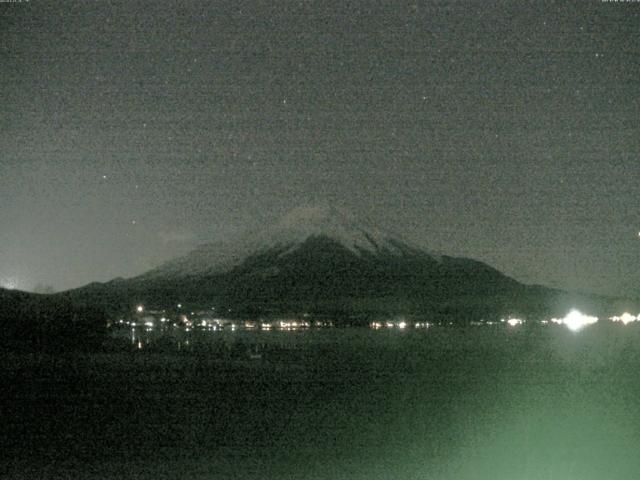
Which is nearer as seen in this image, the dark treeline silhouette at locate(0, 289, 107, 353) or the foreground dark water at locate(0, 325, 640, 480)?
the foreground dark water at locate(0, 325, 640, 480)

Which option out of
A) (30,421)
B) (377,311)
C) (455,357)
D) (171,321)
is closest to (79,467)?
(30,421)

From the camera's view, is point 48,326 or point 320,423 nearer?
point 320,423

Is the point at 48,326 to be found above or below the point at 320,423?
above

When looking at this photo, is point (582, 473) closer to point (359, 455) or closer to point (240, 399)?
point (359, 455)

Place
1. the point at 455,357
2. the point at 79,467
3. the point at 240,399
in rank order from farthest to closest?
the point at 455,357
the point at 240,399
the point at 79,467
